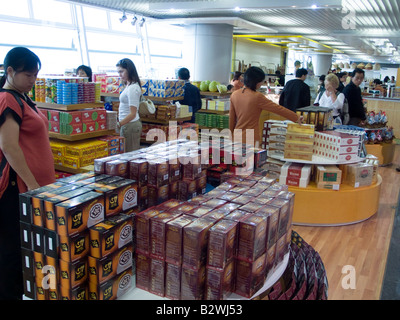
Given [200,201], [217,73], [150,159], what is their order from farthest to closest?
[217,73] → [150,159] → [200,201]

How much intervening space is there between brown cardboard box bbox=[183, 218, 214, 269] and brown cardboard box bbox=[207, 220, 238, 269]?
0.07 ft

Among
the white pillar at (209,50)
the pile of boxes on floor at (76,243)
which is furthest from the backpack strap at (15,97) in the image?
the white pillar at (209,50)

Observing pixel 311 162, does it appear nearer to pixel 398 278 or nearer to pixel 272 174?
pixel 272 174

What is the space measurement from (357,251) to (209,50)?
792 centimetres

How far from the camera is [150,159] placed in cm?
208

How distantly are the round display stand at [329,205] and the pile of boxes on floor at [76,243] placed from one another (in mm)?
3322

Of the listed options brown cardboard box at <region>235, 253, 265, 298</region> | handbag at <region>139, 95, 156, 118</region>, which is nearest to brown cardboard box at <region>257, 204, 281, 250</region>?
brown cardboard box at <region>235, 253, 265, 298</region>

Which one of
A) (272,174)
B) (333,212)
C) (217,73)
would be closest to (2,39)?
(217,73)

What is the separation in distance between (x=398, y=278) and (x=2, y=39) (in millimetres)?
8334

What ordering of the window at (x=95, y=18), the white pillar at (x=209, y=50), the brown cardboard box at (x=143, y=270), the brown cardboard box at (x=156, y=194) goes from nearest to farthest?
the brown cardboard box at (x=143, y=270), the brown cardboard box at (x=156, y=194), the window at (x=95, y=18), the white pillar at (x=209, y=50)

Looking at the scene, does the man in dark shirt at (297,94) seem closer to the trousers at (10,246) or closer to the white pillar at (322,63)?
the trousers at (10,246)

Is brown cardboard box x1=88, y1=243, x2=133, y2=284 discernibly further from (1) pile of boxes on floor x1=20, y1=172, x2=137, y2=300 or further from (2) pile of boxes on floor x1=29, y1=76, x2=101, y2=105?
(2) pile of boxes on floor x1=29, y1=76, x2=101, y2=105

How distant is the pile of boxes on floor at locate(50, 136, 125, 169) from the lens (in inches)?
154

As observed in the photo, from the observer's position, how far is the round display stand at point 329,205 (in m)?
4.59
